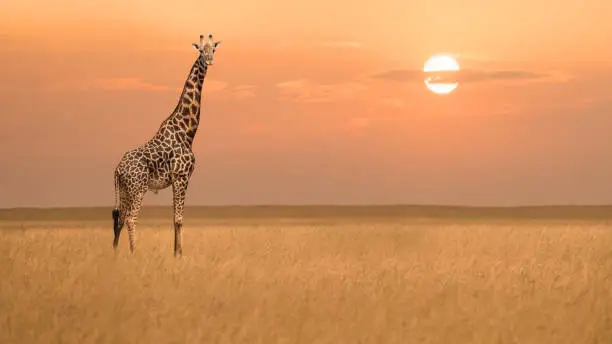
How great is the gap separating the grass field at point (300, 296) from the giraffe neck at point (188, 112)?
2.27 m

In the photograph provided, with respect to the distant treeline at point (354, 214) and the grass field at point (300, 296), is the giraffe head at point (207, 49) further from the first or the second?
the distant treeline at point (354, 214)

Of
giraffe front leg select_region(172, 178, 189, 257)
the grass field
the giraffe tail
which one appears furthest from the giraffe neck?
the grass field

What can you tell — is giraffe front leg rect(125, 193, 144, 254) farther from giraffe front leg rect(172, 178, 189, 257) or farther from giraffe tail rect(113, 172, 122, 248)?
giraffe front leg rect(172, 178, 189, 257)

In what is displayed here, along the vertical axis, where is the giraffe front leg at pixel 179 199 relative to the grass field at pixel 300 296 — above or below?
above

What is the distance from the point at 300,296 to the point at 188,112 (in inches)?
331

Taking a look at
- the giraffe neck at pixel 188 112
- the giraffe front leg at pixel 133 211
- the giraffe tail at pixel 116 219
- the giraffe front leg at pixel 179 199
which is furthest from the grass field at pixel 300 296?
the giraffe neck at pixel 188 112

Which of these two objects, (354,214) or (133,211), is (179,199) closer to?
(133,211)

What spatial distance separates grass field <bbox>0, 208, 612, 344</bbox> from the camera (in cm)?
951

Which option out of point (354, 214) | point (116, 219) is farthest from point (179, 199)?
point (354, 214)

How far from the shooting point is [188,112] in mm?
19500

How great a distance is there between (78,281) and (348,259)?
5673 mm

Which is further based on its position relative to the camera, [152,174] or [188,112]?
[188,112]

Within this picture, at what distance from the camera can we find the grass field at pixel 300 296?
951 centimetres

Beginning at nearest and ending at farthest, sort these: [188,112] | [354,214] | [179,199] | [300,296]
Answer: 1. [300,296]
2. [179,199]
3. [188,112]
4. [354,214]
